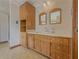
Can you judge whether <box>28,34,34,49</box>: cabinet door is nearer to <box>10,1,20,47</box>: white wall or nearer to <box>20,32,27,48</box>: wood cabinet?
<box>20,32,27,48</box>: wood cabinet

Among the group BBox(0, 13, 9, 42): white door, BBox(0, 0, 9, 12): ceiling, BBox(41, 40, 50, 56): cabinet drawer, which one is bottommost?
BBox(41, 40, 50, 56): cabinet drawer

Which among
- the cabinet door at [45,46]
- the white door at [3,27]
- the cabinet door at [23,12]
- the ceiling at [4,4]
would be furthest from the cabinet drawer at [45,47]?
the white door at [3,27]

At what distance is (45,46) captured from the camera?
13.3 feet

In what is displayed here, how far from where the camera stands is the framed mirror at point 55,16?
13.1ft

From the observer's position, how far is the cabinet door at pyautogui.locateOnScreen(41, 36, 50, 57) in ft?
12.7

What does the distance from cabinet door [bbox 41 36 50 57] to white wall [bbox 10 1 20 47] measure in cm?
225

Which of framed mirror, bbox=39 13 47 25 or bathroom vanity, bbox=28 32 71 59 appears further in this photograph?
framed mirror, bbox=39 13 47 25

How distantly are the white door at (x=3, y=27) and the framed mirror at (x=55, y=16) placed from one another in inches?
163

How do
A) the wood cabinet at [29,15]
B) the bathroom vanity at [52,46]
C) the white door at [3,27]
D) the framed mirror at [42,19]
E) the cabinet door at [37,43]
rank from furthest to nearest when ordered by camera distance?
the white door at [3,27]
the wood cabinet at [29,15]
the framed mirror at [42,19]
the cabinet door at [37,43]
the bathroom vanity at [52,46]

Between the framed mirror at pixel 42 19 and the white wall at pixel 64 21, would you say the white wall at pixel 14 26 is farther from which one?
the white wall at pixel 64 21

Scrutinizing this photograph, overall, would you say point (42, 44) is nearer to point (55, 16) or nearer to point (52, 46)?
point (52, 46)

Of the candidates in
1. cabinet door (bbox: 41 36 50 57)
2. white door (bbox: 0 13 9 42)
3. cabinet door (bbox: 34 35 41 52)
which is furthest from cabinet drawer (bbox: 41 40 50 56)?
white door (bbox: 0 13 9 42)

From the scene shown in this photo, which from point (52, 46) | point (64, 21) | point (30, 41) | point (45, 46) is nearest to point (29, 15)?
point (30, 41)

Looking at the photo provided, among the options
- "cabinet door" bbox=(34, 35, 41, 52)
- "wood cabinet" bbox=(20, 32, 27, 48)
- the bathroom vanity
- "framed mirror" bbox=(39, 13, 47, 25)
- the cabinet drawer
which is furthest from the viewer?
"wood cabinet" bbox=(20, 32, 27, 48)
